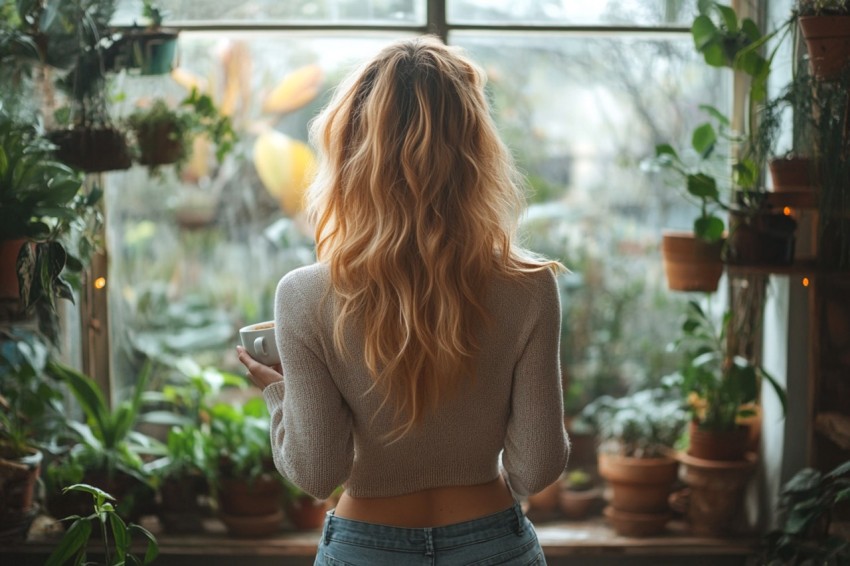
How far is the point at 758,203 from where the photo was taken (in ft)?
8.47

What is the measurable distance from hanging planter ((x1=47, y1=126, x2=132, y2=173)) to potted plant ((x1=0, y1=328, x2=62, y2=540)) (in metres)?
0.49

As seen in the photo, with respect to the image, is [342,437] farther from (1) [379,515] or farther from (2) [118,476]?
(2) [118,476]

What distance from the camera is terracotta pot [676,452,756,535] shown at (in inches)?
112

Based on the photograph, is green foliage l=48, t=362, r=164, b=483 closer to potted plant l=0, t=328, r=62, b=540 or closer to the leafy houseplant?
potted plant l=0, t=328, r=62, b=540

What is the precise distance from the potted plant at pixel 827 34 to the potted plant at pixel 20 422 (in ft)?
7.08

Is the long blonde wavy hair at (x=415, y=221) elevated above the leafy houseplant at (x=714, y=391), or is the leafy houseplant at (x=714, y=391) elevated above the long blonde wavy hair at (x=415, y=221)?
the long blonde wavy hair at (x=415, y=221)

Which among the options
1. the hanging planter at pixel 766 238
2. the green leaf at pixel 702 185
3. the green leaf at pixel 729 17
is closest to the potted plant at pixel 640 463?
the hanging planter at pixel 766 238

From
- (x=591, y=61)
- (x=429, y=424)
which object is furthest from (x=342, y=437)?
(x=591, y=61)

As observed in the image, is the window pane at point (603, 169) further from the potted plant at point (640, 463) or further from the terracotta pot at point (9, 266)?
the terracotta pot at point (9, 266)

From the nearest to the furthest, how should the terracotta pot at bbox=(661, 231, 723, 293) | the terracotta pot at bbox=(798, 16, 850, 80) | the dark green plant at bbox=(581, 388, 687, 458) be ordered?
1. the terracotta pot at bbox=(798, 16, 850, 80)
2. the terracotta pot at bbox=(661, 231, 723, 293)
3. the dark green plant at bbox=(581, 388, 687, 458)

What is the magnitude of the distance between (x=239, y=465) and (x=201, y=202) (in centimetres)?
94

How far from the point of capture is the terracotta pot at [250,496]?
9.36 feet

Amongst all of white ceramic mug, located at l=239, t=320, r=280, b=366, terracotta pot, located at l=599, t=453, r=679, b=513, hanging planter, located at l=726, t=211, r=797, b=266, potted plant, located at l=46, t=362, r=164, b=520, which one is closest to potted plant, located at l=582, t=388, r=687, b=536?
terracotta pot, located at l=599, t=453, r=679, b=513

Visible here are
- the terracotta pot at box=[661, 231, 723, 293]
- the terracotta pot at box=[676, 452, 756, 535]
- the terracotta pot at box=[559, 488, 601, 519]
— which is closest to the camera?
the terracotta pot at box=[661, 231, 723, 293]
